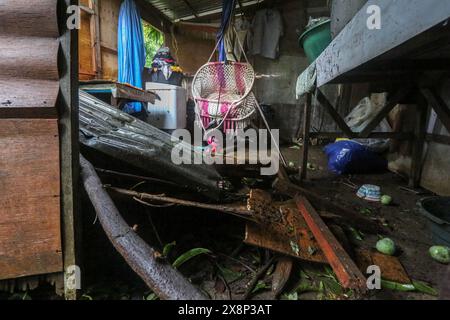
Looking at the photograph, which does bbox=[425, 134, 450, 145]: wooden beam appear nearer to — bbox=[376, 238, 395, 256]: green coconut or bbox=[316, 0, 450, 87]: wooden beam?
bbox=[376, 238, 395, 256]: green coconut

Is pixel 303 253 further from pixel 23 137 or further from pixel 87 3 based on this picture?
pixel 87 3

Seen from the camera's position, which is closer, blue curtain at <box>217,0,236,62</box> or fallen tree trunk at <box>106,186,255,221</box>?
fallen tree trunk at <box>106,186,255,221</box>

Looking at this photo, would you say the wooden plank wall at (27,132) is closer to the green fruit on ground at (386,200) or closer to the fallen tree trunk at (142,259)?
the fallen tree trunk at (142,259)

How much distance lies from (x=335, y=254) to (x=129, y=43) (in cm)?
513

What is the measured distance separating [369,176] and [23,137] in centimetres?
386

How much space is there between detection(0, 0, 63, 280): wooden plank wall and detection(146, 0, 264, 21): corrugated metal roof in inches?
237

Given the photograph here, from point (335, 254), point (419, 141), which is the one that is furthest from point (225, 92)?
point (335, 254)

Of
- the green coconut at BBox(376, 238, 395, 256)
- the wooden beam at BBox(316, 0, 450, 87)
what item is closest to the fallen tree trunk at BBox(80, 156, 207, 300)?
the wooden beam at BBox(316, 0, 450, 87)

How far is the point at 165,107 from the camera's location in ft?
16.7

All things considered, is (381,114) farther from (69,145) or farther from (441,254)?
(69,145)

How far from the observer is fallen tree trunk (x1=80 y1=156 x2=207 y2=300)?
0.63 metres

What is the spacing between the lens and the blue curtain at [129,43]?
15.6 feet

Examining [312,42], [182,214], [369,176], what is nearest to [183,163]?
[182,214]

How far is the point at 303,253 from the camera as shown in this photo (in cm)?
144
